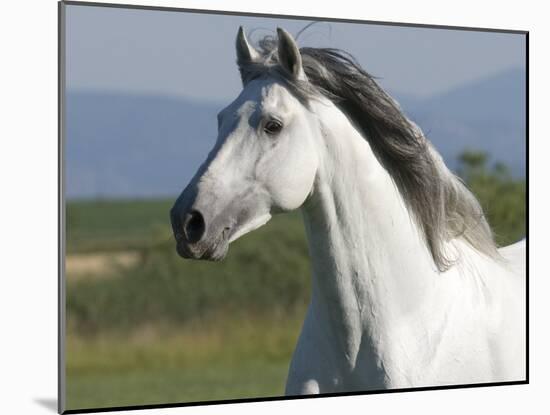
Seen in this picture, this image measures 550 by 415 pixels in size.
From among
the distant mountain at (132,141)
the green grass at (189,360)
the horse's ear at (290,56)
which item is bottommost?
the green grass at (189,360)

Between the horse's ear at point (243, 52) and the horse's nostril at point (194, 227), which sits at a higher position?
the horse's ear at point (243, 52)

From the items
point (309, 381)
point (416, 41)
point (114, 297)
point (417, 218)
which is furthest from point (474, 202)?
point (114, 297)

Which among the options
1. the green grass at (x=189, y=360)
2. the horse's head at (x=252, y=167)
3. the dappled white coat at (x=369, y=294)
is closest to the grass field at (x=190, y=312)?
the green grass at (x=189, y=360)

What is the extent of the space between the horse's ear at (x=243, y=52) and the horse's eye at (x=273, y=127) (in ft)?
0.86

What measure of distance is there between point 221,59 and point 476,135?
194 centimetres

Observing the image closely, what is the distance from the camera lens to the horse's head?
3.04 meters

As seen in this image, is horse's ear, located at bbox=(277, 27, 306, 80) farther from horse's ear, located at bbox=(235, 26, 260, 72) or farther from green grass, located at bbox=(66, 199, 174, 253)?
green grass, located at bbox=(66, 199, 174, 253)

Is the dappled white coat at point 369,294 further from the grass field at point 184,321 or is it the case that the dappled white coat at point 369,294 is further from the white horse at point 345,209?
the grass field at point 184,321

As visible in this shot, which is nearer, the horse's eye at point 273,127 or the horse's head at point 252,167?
the horse's head at point 252,167

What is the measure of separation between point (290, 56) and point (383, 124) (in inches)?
15.2

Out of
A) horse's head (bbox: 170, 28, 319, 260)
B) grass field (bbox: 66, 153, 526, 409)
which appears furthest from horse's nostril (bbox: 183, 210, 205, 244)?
grass field (bbox: 66, 153, 526, 409)

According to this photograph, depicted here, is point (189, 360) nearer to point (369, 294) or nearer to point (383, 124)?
point (369, 294)

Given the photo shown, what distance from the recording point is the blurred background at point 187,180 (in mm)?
5477

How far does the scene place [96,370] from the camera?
801 cm
